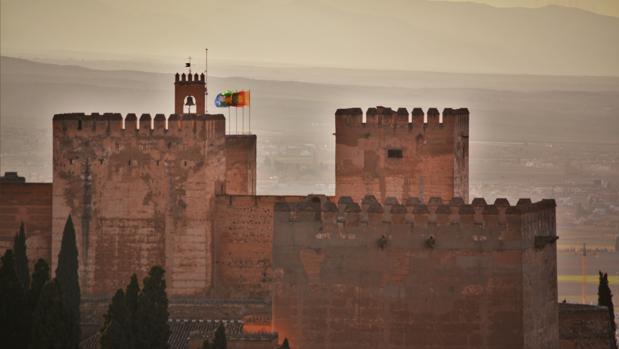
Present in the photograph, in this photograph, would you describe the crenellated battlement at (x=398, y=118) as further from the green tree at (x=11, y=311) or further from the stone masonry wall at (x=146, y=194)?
the green tree at (x=11, y=311)

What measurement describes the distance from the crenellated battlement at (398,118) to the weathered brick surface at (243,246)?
305cm

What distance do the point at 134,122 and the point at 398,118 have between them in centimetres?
809

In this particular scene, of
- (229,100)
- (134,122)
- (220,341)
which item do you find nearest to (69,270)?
(134,122)

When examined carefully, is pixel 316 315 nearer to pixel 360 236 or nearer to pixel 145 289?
pixel 360 236

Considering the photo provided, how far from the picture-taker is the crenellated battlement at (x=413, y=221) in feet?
139

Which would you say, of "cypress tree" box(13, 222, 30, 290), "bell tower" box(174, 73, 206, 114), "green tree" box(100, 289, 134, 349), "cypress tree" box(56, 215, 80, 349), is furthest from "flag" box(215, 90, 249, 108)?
"green tree" box(100, 289, 134, 349)

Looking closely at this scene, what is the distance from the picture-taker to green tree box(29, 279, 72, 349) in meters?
45.5

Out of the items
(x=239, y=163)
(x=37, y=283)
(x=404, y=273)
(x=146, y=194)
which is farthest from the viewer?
(x=239, y=163)

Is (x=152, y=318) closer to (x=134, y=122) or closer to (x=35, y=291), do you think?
(x=35, y=291)

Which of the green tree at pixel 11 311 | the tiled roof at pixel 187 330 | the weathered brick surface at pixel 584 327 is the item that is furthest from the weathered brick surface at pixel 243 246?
the green tree at pixel 11 311

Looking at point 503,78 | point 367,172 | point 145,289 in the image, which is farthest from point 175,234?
point 503,78

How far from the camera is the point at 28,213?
2515 inches

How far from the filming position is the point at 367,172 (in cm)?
6178

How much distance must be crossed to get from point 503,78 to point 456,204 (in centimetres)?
5891
